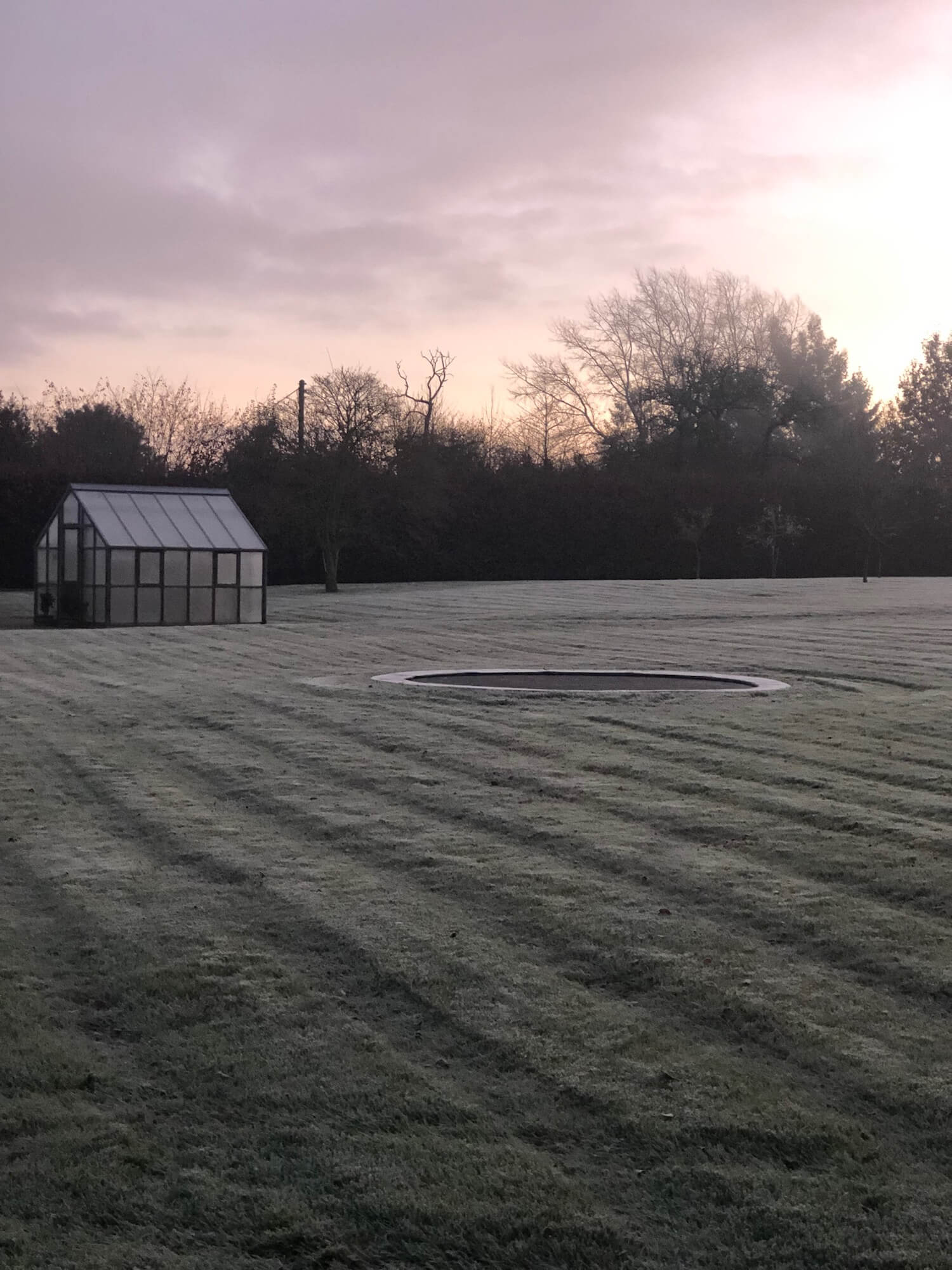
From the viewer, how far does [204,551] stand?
81.9ft

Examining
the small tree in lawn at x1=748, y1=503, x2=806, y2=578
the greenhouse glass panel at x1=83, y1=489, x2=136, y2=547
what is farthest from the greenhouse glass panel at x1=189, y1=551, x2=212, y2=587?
the small tree in lawn at x1=748, y1=503, x2=806, y2=578

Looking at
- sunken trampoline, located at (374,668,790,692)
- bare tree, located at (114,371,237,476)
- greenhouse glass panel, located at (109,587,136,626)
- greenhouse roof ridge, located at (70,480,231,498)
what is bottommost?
sunken trampoline, located at (374,668,790,692)

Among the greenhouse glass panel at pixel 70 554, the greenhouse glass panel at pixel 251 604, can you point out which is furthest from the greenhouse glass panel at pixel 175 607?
the greenhouse glass panel at pixel 70 554

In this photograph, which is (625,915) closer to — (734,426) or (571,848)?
(571,848)

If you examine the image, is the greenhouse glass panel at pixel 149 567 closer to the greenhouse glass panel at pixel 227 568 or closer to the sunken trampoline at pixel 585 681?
the greenhouse glass panel at pixel 227 568

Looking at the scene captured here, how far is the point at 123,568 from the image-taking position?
79.8ft

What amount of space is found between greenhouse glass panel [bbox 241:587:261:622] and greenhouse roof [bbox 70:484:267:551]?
0.85m

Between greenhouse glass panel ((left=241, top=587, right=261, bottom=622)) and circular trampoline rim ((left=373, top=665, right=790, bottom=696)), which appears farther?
greenhouse glass panel ((left=241, top=587, right=261, bottom=622))

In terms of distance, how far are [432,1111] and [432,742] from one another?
523 cm

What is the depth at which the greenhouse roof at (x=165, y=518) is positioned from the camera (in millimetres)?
24672

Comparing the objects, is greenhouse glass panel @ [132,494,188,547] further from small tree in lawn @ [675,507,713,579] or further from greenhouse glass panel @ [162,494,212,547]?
small tree in lawn @ [675,507,713,579]

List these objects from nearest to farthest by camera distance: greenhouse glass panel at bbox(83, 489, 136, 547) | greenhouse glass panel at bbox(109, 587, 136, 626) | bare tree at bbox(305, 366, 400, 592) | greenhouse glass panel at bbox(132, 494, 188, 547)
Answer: greenhouse glass panel at bbox(109, 587, 136, 626) → greenhouse glass panel at bbox(83, 489, 136, 547) → greenhouse glass panel at bbox(132, 494, 188, 547) → bare tree at bbox(305, 366, 400, 592)

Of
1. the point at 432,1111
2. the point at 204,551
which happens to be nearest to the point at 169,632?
the point at 204,551

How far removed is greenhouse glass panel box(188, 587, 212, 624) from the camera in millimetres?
24891
